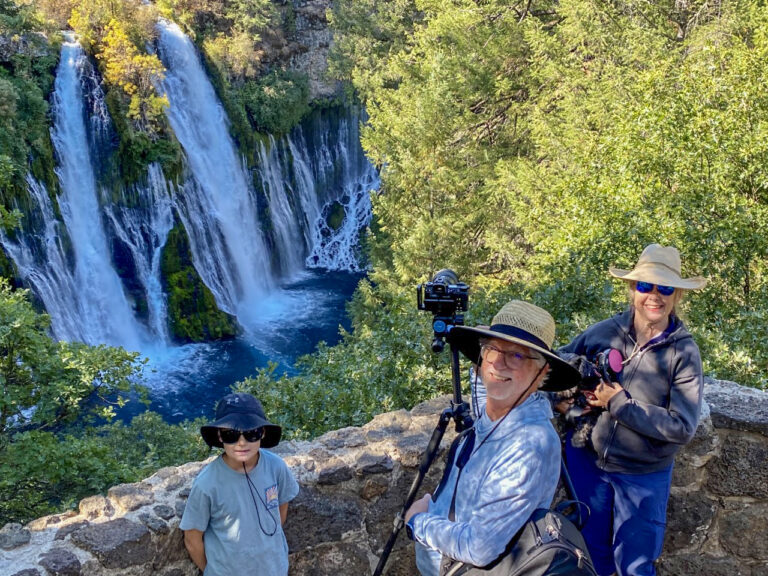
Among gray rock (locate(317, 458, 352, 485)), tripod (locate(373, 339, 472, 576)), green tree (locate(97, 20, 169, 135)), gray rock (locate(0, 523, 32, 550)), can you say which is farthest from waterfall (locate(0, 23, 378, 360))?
tripod (locate(373, 339, 472, 576))

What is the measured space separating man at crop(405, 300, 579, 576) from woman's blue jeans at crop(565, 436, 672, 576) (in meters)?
0.67

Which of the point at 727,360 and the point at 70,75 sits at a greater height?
the point at 70,75

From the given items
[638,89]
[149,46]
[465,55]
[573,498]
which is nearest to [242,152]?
[149,46]

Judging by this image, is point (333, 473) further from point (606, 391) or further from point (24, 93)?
point (24, 93)

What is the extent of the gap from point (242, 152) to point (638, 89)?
14117 millimetres

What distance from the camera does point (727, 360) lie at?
14.5 ft

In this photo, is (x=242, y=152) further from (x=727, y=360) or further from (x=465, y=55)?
(x=727, y=360)

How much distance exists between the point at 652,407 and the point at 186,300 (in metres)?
15.9

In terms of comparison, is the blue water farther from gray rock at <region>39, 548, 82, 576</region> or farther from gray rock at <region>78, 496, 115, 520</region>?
gray rock at <region>39, 548, 82, 576</region>

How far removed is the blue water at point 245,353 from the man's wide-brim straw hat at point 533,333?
11.0 meters

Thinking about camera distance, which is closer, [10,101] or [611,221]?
[611,221]

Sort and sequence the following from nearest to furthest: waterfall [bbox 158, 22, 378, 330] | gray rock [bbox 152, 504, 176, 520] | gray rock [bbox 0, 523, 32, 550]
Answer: gray rock [bbox 0, 523, 32, 550], gray rock [bbox 152, 504, 176, 520], waterfall [bbox 158, 22, 378, 330]

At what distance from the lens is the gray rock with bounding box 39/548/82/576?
2143 mm

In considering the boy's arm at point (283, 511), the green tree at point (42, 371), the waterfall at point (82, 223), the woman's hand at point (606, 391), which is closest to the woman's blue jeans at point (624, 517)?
the woman's hand at point (606, 391)
